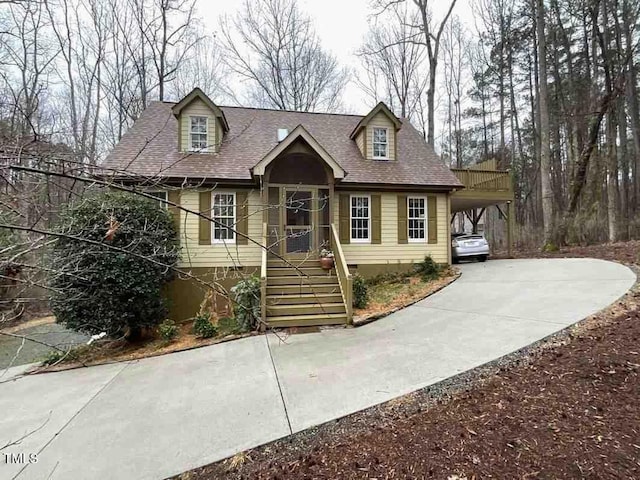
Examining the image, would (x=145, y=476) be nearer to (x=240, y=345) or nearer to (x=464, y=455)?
(x=464, y=455)

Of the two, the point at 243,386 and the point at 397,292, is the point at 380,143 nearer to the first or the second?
the point at 397,292

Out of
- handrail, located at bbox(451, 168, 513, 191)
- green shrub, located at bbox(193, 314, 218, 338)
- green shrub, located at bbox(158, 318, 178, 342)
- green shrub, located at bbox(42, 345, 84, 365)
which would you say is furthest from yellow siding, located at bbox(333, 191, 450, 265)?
green shrub, located at bbox(42, 345, 84, 365)

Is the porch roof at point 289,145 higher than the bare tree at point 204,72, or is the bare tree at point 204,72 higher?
the bare tree at point 204,72

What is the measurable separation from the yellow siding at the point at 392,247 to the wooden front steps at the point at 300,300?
197 centimetres

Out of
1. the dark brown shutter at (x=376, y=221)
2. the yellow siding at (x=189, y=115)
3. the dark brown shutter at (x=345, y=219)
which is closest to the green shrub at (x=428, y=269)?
the dark brown shutter at (x=376, y=221)

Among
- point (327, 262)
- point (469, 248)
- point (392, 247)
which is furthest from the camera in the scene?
point (469, 248)

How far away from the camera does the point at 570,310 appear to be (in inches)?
239

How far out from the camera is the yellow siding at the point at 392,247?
36.4 feet

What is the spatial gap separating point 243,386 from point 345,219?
24.1 ft

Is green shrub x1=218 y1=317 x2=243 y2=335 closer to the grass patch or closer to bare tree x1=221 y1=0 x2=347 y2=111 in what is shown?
the grass patch

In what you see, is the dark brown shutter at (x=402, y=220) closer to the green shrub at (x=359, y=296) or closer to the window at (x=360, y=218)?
the window at (x=360, y=218)

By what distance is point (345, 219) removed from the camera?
11117mm

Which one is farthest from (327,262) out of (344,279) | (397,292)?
(397,292)

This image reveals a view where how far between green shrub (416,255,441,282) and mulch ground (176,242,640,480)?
6.45 m
